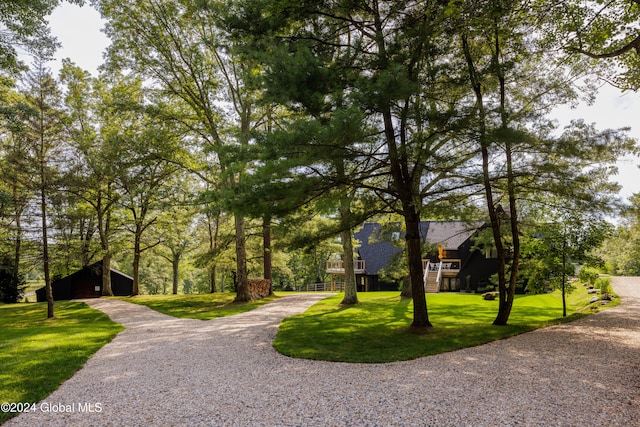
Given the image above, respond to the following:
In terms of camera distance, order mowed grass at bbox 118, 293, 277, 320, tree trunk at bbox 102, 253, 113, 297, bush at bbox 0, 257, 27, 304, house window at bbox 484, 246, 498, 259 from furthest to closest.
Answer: tree trunk at bbox 102, 253, 113, 297, bush at bbox 0, 257, 27, 304, mowed grass at bbox 118, 293, 277, 320, house window at bbox 484, 246, 498, 259

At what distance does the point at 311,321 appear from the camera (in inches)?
506

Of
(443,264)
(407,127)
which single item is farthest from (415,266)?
(443,264)

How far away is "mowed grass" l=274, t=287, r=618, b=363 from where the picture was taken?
8.11 meters

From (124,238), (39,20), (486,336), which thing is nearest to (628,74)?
(486,336)

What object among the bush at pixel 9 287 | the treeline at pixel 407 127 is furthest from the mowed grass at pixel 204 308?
the bush at pixel 9 287

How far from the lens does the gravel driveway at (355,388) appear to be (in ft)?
15.5

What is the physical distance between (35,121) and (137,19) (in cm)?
674

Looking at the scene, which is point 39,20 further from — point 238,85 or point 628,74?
point 628,74

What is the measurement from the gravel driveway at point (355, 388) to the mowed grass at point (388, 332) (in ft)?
1.70

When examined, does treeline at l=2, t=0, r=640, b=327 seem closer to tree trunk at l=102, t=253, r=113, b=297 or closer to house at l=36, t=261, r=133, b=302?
tree trunk at l=102, t=253, r=113, b=297

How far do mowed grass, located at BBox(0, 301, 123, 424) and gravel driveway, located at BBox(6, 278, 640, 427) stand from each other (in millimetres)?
337

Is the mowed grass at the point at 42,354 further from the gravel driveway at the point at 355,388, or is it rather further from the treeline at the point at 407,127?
the treeline at the point at 407,127

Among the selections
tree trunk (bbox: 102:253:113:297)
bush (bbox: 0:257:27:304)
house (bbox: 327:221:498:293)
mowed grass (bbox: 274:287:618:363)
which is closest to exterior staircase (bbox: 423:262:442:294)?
house (bbox: 327:221:498:293)

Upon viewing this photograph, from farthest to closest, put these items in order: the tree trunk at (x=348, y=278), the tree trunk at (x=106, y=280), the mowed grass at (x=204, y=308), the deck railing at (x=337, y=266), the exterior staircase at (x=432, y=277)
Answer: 1. the deck railing at (x=337, y=266)
2. the exterior staircase at (x=432, y=277)
3. the tree trunk at (x=106, y=280)
4. the tree trunk at (x=348, y=278)
5. the mowed grass at (x=204, y=308)
